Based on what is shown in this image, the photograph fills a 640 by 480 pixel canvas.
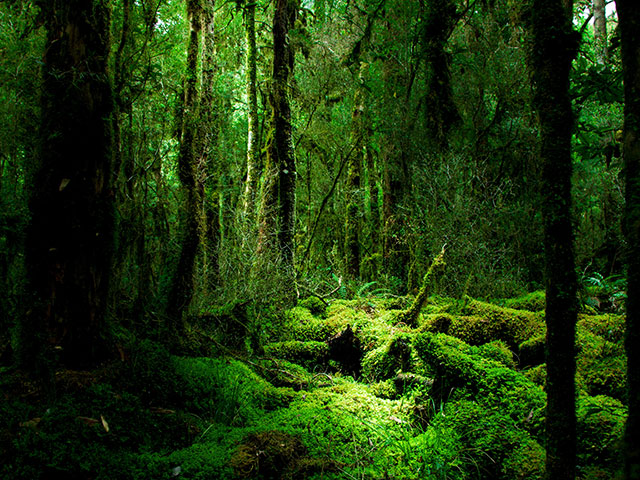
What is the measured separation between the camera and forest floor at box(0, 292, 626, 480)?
2.28 metres

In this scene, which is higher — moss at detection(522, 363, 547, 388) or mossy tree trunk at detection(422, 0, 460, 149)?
mossy tree trunk at detection(422, 0, 460, 149)

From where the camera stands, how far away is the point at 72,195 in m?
3.01

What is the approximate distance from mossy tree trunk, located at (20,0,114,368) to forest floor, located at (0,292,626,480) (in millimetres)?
336

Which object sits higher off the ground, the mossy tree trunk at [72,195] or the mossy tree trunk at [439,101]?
the mossy tree trunk at [439,101]

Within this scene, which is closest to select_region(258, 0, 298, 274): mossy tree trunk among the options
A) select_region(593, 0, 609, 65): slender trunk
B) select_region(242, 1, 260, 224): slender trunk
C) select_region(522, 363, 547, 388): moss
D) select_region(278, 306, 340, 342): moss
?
select_region(242, 1, 260, 224): slender trunk

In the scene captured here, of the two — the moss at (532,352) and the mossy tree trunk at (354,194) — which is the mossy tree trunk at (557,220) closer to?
the moss at (532,352)

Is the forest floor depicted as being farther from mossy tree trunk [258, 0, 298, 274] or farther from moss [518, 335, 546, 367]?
mossy tree trunk [258, 0, 298, 274]

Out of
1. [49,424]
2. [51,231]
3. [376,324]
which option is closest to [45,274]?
[51,231]

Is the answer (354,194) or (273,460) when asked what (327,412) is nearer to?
(273,460)

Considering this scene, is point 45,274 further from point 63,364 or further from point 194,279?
point 194,279

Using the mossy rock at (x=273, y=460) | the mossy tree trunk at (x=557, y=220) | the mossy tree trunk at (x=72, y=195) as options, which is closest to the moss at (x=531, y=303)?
the mossy tree trunk at (x=557, y=220)

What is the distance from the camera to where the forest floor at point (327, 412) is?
2.28 meters

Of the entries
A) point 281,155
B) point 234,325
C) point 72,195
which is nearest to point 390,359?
point 234,325

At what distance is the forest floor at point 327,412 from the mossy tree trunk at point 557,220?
0.74ft
